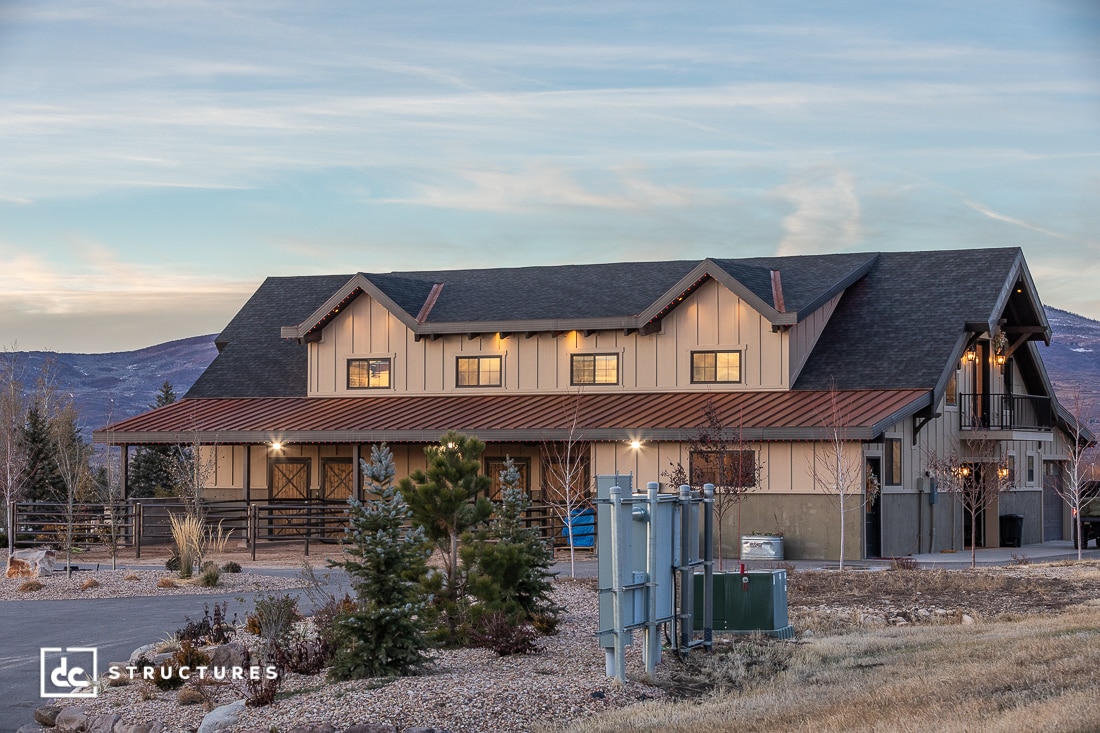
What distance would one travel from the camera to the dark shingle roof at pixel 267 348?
1655 inches

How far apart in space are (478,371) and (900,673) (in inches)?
998

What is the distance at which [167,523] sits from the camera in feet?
128

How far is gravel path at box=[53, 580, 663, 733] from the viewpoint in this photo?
12.3m

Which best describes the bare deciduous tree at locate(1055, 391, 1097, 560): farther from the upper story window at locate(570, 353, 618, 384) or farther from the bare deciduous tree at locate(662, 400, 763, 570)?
the upper story window at locate(570, 353, 618, 384)

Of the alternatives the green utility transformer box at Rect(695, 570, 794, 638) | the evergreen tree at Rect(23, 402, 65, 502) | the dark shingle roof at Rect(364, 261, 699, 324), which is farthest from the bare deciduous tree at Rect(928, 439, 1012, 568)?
the evergreen tree at Rect(23, 402, 65, 502)

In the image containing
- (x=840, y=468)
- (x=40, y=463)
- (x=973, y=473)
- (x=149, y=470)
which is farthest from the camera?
(x=149, y=470)

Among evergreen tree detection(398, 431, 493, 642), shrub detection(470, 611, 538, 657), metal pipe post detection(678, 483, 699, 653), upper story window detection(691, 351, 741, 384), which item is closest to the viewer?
shrub detection(470, 611, 538, 657)

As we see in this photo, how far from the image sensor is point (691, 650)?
15883 millimetres

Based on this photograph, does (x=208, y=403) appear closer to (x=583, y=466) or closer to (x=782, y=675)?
(x=583, y=466)

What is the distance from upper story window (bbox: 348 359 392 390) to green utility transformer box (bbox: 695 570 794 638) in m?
23.4

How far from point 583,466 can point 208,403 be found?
12.7 meters

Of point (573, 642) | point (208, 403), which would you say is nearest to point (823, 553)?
point (573, 642)

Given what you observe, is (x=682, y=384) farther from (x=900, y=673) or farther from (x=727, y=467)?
(x=900, y=673)

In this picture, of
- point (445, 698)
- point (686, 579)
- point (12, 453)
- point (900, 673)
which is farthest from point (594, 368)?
point (445, 698)
